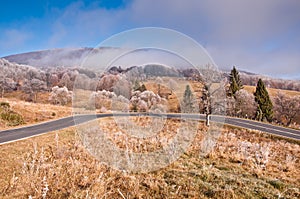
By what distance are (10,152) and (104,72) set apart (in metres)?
5.89

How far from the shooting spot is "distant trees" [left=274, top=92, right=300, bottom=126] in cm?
5500

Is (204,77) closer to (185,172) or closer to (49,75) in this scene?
(185,172)

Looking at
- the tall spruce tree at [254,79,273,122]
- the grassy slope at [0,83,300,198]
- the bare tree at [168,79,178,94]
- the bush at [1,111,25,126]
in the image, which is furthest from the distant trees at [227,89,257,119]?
the bush at [1,111,25,126]

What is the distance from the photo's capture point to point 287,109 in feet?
186

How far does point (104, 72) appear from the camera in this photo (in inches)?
305

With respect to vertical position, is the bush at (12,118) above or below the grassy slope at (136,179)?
below

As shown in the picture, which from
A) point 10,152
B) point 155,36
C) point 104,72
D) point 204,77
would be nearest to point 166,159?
point 104,72

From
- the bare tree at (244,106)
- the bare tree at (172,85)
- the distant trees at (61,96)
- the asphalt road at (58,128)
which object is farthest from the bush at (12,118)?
the bare tree at (244,106)

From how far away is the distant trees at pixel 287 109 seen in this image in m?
55.0

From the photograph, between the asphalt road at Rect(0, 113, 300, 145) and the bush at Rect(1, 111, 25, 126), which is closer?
the asphalt road at Rect(0, 113, 300, 145)

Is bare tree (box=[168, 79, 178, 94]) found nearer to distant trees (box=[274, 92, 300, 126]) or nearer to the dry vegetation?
the dry vegetation

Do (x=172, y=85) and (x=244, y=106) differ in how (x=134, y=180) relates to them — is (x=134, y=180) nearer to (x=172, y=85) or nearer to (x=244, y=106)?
(x=172, y=85)

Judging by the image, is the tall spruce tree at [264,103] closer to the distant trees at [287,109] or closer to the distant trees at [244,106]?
the distant trees at [244,106]

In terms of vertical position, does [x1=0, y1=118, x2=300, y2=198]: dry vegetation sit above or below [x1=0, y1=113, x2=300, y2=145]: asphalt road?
above
